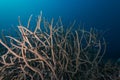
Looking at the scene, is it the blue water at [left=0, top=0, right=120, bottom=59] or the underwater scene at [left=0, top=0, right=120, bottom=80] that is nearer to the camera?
the underwater scene at [left=0, top=0, right=120, bottom=80]

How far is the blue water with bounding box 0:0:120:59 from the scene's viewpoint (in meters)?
7.58

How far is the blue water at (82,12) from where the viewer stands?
24.9 feet

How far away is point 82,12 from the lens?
374 inches

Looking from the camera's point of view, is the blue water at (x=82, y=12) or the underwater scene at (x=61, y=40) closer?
the underwater scene at (x=61, y=40)

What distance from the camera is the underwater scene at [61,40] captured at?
2256mm

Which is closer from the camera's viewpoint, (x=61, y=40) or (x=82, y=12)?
(x=61, y=40)

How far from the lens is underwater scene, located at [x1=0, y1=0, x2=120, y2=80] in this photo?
2256 mm

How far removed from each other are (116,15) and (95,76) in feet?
19.1

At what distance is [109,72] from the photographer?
2.68m

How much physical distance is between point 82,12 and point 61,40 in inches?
279

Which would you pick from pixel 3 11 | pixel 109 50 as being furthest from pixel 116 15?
pixel 3 11

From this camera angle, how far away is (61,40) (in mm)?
2568

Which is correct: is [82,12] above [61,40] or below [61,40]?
above

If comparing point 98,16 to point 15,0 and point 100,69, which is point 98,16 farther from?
point 15,0
